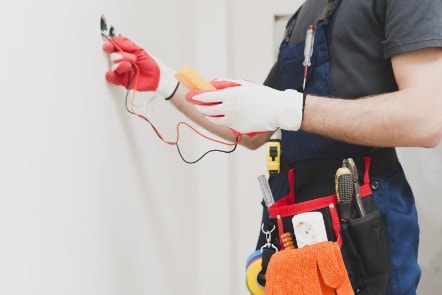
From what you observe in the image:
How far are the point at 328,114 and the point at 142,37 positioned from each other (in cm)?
52

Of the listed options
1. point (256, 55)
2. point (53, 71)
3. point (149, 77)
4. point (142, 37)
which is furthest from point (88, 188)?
point (256, 55)

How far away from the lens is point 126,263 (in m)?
0.97

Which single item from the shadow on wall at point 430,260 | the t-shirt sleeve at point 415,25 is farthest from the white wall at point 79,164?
the shadow on wall at point 430,260

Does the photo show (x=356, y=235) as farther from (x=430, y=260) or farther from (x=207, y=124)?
(x=430, y=260)

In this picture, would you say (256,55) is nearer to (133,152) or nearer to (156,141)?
(156,141)

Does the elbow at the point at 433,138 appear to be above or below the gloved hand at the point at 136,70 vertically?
below

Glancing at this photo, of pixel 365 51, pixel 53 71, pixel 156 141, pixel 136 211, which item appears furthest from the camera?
pixel 156 141

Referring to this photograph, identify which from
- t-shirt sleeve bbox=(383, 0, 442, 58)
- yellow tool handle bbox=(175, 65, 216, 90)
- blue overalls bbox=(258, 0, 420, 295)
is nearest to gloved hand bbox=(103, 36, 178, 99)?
yellow tool handle bbox=(175, 65, 216, 90)

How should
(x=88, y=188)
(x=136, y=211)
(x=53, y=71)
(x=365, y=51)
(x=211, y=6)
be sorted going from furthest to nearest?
(x=211, y=6) < (x=136, y=211) < (x=365, y=51) < (x=88, y=188) < (x=53, y=71)

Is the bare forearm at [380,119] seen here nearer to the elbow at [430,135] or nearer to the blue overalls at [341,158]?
the elbow at [430,135]

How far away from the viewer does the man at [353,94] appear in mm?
810

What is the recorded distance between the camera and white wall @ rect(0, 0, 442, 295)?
604 millimetres

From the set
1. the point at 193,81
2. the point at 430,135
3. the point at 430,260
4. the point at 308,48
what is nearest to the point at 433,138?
the point at 430,135

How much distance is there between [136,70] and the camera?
1.02 meters
